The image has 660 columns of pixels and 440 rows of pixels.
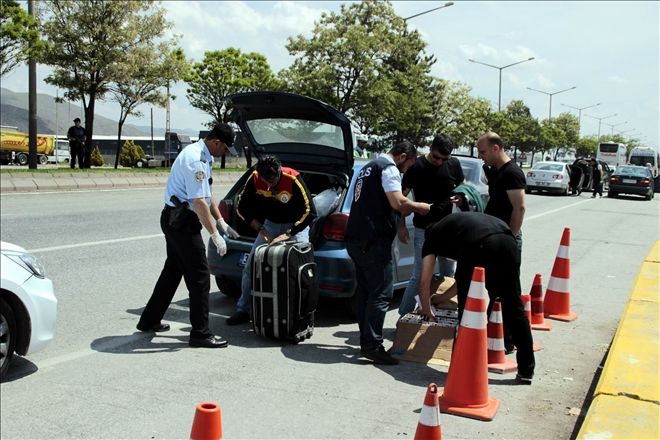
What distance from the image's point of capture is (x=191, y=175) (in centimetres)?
523

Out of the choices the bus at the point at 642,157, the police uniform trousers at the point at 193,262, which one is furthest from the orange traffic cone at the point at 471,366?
the bus at the point at 642,157

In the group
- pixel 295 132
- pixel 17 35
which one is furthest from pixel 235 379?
pixel 17 35

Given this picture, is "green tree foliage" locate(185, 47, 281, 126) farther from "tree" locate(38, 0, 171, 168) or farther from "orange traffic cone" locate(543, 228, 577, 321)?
"orange traffic cone" locate(543, 228, 577, 321)

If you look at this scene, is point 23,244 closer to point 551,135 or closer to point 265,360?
point 265,360

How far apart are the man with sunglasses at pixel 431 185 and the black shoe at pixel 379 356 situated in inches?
41.5

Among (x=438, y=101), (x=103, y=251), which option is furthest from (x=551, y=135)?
(x=103, y=251)

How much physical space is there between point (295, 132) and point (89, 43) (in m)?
21.8

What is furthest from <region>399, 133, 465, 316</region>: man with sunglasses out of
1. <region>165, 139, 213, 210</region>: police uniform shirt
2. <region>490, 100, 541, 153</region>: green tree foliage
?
<region>490, 100, 541, 153</region>: green tree foliage

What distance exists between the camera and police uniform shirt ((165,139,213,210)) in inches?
206

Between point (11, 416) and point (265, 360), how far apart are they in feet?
6.15

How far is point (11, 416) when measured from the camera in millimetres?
3887

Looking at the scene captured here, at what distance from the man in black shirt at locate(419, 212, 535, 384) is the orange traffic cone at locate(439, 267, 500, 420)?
0.39 metres

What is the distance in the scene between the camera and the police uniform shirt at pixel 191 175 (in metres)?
5.23

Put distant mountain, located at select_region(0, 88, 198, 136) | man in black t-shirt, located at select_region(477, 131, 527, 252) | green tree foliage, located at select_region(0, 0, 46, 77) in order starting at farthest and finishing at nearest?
1. distant mountain, located at select_region(0, 88, 198, 136)
2. green tree foliage, located at select_region(0, 0, 46, 77)
3. man in black t-shirt, located at select_region(477, 131, 527, 252)
